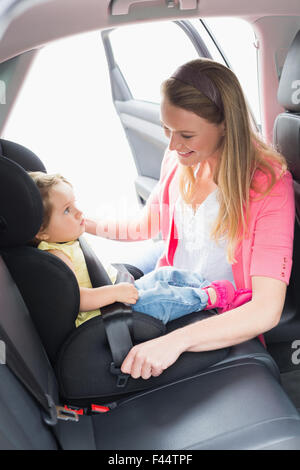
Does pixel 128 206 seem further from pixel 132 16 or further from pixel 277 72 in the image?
pixel 132 16

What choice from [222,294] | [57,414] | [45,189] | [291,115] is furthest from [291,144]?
[57,414]

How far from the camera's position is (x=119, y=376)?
1.30 m

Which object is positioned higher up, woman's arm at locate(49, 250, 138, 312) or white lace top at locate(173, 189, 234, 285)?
woman's arm at locate(49, 250, 138, 312)

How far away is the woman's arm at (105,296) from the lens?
4.35ft

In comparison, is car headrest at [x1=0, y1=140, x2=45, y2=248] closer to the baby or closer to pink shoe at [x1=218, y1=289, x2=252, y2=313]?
the baby

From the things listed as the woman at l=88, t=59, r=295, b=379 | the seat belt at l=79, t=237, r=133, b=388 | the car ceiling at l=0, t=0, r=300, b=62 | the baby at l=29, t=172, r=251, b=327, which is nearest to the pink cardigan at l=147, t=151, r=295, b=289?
the woman at l=88, t=59, r=295, b=379

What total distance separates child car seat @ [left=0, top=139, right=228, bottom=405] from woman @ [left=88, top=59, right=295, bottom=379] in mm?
53

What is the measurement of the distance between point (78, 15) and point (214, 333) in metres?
0.80

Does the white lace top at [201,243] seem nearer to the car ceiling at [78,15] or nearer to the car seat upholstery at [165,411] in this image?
the car seat upholstery at [165,411]

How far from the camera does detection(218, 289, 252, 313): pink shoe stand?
4.90ft

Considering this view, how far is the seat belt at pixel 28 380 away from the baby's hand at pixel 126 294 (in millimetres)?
292

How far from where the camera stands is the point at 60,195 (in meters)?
1.41

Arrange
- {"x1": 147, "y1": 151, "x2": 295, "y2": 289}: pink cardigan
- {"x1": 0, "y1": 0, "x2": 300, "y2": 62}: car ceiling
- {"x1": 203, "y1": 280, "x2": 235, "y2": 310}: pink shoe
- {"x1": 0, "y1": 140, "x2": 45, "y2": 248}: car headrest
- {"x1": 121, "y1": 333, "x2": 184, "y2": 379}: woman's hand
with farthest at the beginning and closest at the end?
{"x1": 203, "y1": 280, "x2": 235, "y2": 310}: pink shoe < {"x1": 147, "y1": 151, "x2": 295, "y2": 289}: pink cardigan < {"x1": 121, "y1": 333, "x2": 184, "y2": 379}: woman's hand < {"x1": 0, "y1": 140, "x2": 45, "y2": 248}: car headrest < {"x1": 0, "y1": 0, "x2": 300, "y2": 62}: car ceiling

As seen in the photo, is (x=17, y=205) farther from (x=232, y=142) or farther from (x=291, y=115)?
(x=291, y=115)
